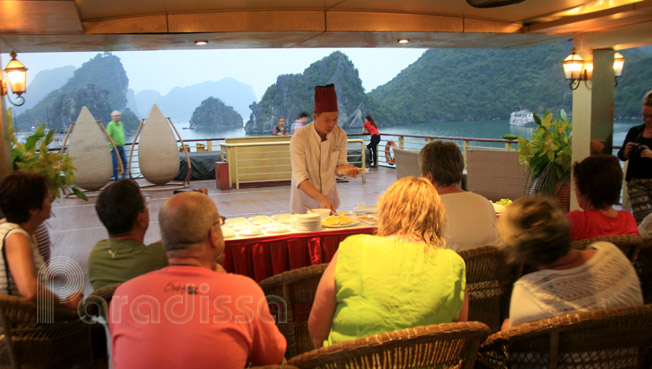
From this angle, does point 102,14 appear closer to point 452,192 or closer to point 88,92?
point 452,192

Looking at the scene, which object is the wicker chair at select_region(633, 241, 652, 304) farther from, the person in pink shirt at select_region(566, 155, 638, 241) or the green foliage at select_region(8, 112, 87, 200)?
the green foliage at select_region(8, 112, 87, 200)

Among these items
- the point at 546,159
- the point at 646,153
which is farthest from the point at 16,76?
the point at 646,153

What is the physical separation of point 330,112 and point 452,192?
4.83ft

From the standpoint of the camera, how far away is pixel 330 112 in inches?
151

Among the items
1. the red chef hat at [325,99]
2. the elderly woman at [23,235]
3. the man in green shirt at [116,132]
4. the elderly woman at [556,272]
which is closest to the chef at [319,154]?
the red chef hat at [325,99]

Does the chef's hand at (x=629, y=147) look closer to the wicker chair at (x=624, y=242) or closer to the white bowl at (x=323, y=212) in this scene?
the wicker chair at (x=624, y=242)

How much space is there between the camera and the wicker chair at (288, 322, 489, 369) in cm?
133

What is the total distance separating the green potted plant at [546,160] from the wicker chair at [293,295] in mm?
4181

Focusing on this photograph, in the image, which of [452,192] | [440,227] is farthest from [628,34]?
[440,227]

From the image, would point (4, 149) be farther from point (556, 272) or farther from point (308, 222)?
point (556, 272)

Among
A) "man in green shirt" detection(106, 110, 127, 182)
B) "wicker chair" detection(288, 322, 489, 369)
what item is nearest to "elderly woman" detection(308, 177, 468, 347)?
"wicker chair" detection(288, 322, 489, 369)

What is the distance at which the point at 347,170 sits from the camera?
3.74 m

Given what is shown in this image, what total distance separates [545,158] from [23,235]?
505cm

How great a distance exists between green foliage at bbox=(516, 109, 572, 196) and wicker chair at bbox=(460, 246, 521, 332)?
349 centimetres
